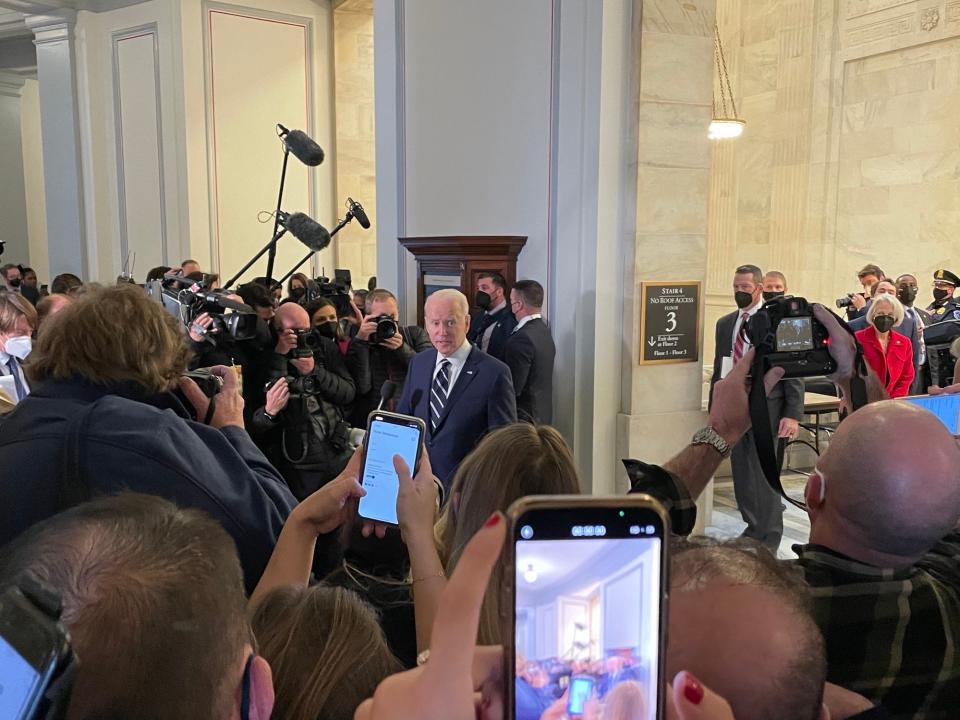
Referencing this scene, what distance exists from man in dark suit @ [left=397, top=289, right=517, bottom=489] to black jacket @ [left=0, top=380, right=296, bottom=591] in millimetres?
2062

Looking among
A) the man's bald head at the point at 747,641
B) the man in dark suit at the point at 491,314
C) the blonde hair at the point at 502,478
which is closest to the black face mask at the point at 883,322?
the man in dark suit at the point at 491,314

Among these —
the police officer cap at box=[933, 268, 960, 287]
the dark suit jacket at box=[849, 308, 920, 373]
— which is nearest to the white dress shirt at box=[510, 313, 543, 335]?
the dark suit jacket at box=[849, 308, 920, 373]

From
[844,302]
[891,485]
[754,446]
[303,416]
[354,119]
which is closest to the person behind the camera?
[891,485]

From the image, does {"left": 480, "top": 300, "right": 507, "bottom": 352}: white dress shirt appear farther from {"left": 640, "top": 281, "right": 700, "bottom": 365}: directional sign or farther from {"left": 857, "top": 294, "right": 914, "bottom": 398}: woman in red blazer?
{"left": 857, "top": 294, "right": 914, "bottom": 398}: woman in red blazer

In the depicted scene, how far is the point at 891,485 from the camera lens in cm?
142

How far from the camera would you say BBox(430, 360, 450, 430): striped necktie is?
13.0ft

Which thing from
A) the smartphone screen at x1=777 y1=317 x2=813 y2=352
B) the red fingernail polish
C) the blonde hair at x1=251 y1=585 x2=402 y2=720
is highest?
the smartphone screen at x1=777 y1=317 x2=813 y2=352

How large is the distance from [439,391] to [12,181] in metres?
15.4

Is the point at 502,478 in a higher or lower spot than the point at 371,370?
higher

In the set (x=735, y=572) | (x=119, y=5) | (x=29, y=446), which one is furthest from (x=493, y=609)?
(x=119, y=5)

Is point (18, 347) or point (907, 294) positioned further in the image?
point (907, 294)

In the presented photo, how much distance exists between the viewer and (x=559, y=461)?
1.69 m

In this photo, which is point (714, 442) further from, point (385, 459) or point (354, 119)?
point (354, 119)

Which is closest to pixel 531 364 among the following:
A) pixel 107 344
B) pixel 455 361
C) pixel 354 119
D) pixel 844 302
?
pixel 455 361
